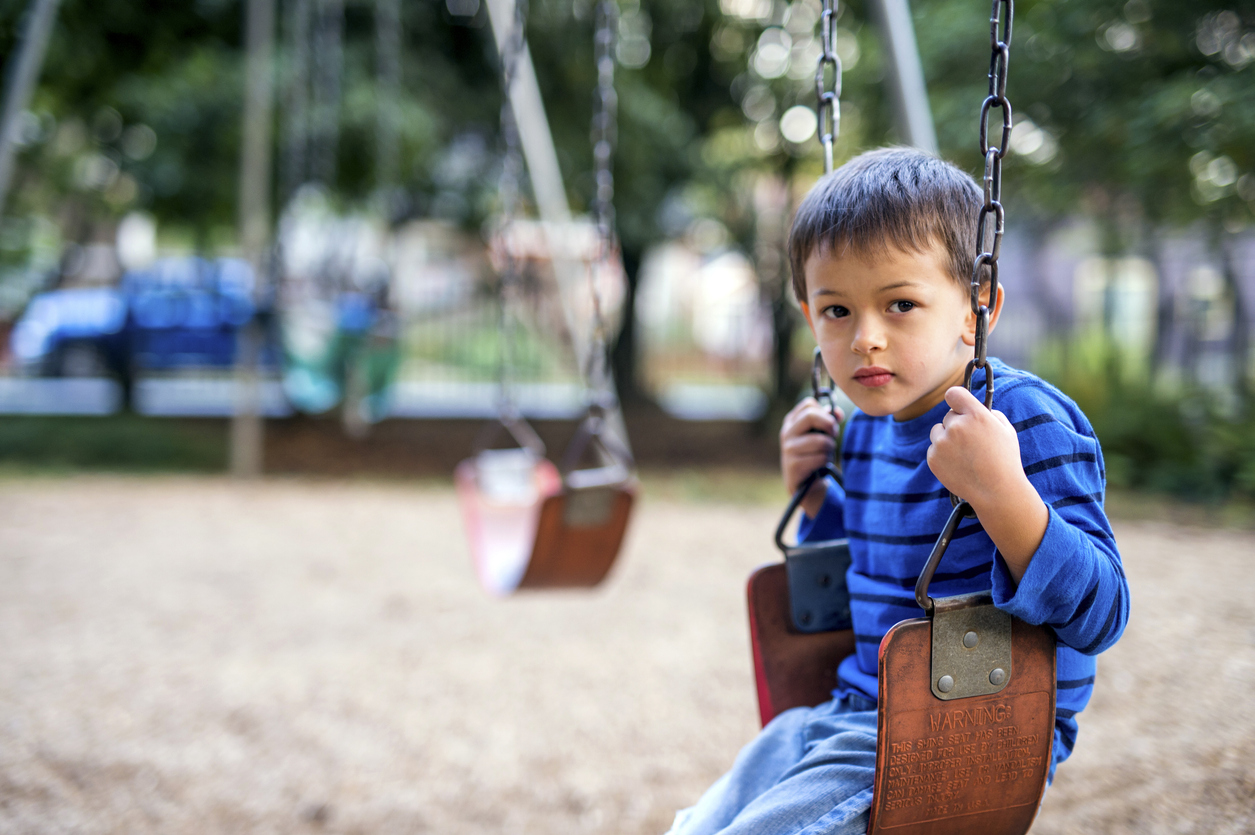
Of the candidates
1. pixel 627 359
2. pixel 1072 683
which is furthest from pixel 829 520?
pixel 627 359

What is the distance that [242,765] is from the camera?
2.26m

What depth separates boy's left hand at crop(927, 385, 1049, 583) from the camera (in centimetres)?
91

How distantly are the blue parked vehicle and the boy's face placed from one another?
9.12m

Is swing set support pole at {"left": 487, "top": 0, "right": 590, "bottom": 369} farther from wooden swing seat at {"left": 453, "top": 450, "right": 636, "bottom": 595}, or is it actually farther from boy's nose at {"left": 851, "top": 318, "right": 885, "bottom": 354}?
boy's nose at {"left": 851, "top": 318, "right": 885, "bottom": 354}

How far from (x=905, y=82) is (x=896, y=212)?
2.28 m

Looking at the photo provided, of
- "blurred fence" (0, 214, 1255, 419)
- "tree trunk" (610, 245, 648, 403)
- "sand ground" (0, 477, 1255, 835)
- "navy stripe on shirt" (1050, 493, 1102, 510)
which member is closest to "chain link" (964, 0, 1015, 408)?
"navy stripe on shirt" (1050, 493, 1102, 510)

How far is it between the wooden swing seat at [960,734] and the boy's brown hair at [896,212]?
366 millimetres

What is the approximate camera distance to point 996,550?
3.20ft

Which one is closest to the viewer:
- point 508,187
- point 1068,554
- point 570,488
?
point 1068,554

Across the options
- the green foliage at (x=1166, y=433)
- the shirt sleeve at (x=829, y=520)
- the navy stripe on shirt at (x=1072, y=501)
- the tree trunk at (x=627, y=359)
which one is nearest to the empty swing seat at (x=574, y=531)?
the shirt sleeve at (x=829, y=520)

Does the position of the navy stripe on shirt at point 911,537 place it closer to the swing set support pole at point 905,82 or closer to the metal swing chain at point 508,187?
Answer: the metal swing chain at point 508,187

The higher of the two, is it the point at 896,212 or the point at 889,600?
the point at 896,212

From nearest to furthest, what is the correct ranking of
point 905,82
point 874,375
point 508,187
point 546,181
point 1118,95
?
1. point 874,375
2. point 508,187
3. point 905,82
4. point 1118,95
5. point 546,181

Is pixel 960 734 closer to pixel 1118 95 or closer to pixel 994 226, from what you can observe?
pixel 994 226
